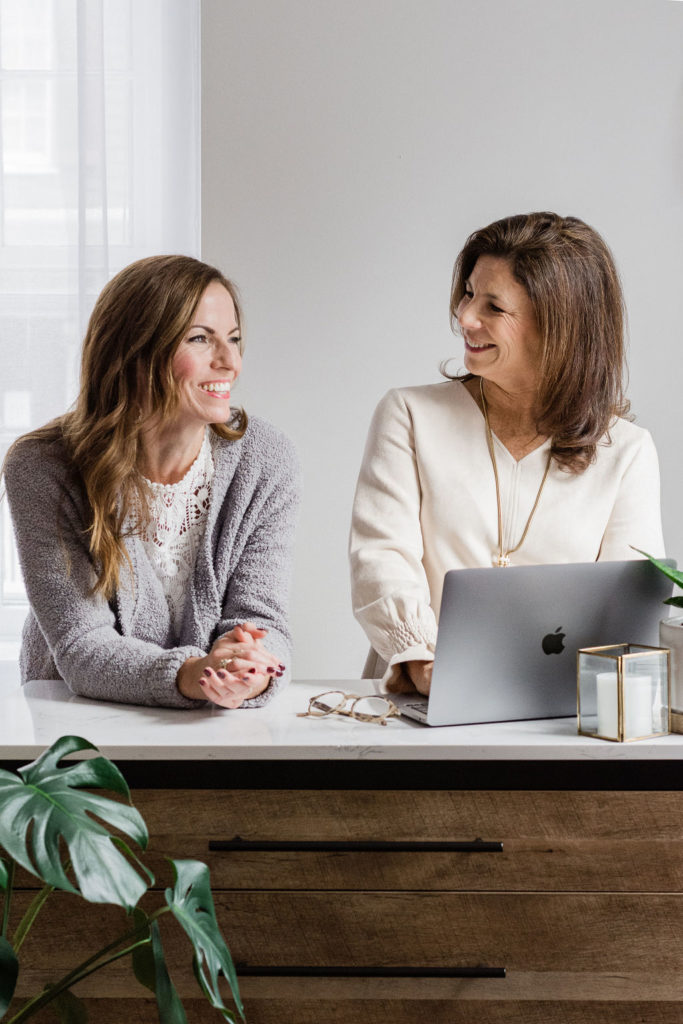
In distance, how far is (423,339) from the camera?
8.83ft

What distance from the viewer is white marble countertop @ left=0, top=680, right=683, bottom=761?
1.29 metres

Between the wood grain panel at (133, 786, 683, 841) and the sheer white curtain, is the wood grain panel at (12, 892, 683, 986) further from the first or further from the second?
the sheer white curtain

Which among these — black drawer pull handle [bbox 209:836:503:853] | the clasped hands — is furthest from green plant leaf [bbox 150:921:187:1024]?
the clasped hands

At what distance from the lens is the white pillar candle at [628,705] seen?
1316mm

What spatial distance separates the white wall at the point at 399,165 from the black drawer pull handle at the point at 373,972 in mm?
1573

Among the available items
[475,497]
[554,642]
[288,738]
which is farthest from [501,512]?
[288,738]

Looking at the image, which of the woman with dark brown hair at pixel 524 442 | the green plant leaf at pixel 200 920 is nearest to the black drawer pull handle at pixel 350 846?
the green plant leaf at pixel 200 920

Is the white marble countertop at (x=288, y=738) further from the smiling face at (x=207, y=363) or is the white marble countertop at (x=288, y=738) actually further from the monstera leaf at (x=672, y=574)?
the smiling face at (x=207, y=363)

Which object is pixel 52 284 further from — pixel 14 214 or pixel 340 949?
pixel 340 949

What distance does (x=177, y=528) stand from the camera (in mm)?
1803

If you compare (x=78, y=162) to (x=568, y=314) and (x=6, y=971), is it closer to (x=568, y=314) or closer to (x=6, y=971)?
(x=568, y=314)

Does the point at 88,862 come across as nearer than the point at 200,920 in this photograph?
Yes

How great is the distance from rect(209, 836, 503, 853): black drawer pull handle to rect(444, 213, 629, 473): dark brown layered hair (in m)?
0.86

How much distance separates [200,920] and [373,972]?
42cm
